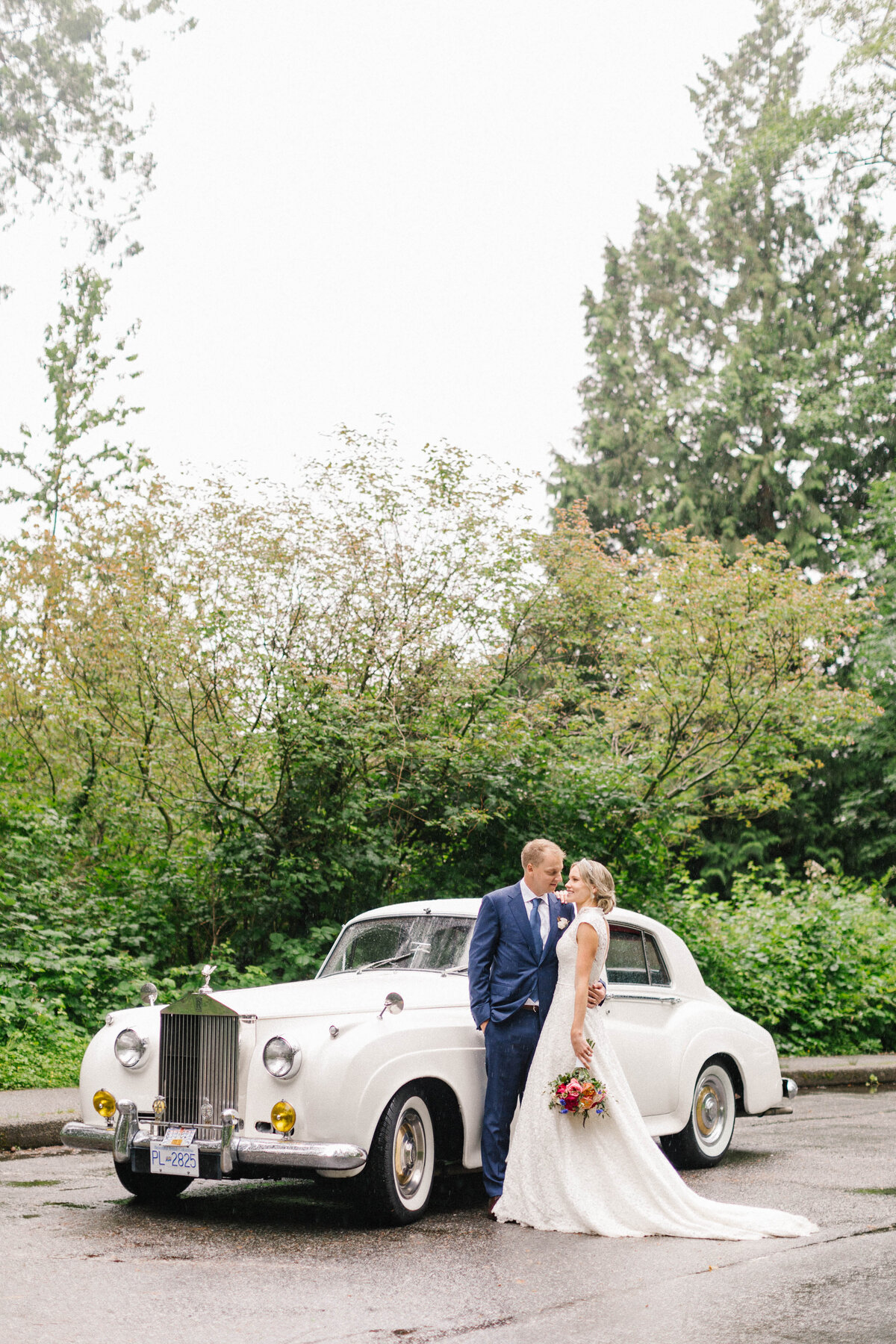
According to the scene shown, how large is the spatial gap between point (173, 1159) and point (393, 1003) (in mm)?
1304

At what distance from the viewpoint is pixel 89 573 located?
57.9 feet

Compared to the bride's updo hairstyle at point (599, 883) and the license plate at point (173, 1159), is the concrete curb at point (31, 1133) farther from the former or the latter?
the bride's updo hairstyle at point (599, 883)

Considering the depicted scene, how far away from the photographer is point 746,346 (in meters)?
35.3

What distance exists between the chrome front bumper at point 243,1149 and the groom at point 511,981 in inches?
40.2

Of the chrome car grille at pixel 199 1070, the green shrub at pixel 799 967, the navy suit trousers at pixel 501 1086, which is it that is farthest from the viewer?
the green shrub at pixel 799 967

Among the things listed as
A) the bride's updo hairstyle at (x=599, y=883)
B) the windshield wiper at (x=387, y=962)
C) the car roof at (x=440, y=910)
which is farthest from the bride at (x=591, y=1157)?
the windshield wiper at (x=387, y=962)

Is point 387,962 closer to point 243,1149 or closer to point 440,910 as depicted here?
point 440,910

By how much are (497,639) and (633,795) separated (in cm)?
251

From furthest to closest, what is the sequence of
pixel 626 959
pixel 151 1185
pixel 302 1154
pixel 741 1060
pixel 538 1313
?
pixel 741 1060
pixel 626 959
pixel 151 1185
pixel 302 1154
pixel 538 1313

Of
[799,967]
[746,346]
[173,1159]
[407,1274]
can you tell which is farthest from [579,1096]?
[746,346]

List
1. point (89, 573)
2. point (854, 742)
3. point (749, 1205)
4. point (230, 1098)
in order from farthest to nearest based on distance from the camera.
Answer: point (854, 742)
point (89, 573)
point (749, 1205)
point (230, 1098)

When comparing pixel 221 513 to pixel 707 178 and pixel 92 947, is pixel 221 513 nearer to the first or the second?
pixel 92 947

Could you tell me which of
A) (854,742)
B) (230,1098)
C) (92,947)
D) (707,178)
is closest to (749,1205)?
(230,1098)

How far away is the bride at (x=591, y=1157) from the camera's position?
6355 mm
